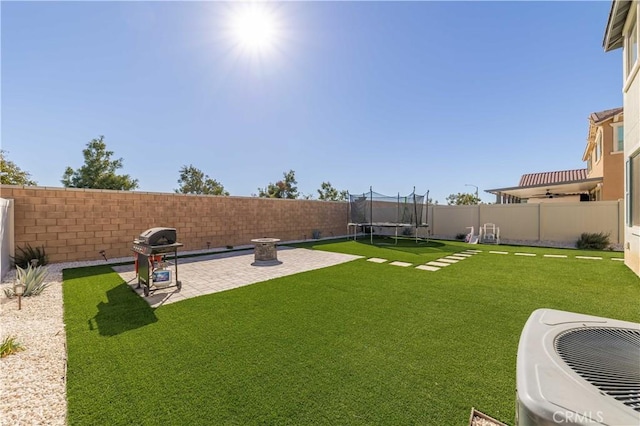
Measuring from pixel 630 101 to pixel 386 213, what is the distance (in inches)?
383

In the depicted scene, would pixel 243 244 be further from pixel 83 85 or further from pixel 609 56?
pixel 609 56

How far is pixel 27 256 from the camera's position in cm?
594

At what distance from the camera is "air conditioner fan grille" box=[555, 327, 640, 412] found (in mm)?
870

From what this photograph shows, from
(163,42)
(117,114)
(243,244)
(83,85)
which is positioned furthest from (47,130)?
(243,244)

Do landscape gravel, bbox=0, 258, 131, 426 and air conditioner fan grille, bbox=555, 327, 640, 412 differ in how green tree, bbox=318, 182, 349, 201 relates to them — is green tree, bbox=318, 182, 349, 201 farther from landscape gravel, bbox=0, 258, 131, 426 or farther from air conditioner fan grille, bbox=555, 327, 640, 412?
air conditioner fan grille, bbox=555, 327, 640, 412

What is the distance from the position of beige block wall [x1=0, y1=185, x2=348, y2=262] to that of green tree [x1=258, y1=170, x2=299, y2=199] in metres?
15.7

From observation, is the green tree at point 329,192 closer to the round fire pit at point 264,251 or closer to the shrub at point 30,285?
the round fire pit at point 264,251

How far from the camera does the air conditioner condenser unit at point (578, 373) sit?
74cm

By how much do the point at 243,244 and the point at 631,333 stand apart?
10082mm

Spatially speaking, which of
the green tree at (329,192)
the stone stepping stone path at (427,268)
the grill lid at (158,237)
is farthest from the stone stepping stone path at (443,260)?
the green tree at (329,192)

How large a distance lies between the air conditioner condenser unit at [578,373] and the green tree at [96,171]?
2398 cm

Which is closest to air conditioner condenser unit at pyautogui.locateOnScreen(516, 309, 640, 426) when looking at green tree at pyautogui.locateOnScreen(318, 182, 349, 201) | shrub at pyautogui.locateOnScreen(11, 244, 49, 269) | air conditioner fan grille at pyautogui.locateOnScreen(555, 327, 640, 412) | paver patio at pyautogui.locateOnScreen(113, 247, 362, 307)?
air conditioner fan grille at pyautogui.locateOnScreen(555, 327, 640, 412)

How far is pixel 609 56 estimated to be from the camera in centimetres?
655

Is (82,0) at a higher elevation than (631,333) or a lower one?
higher
